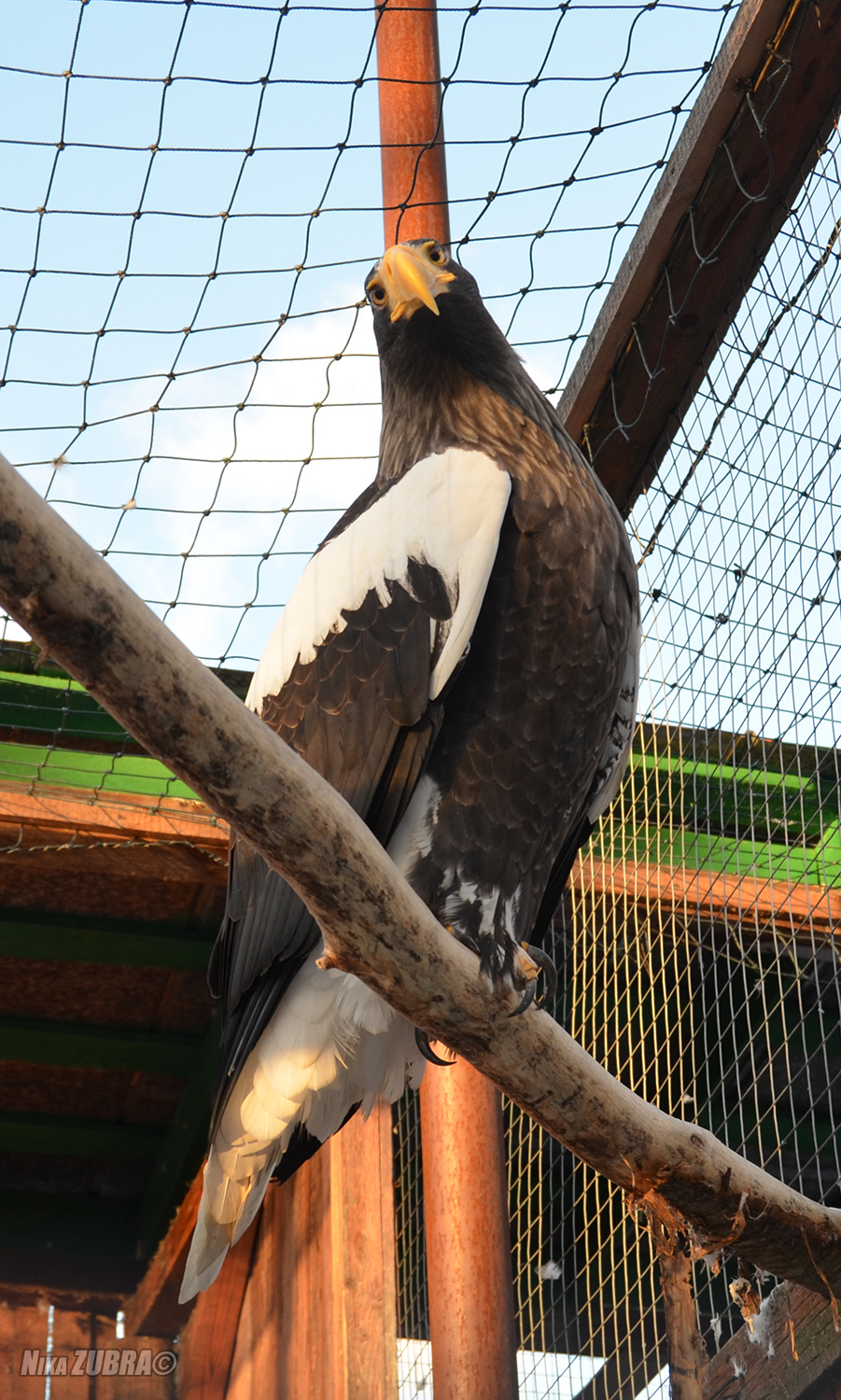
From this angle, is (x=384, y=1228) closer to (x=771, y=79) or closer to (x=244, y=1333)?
(x=244, y=1333)

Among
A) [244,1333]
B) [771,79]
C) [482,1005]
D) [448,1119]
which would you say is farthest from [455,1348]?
[771,79]

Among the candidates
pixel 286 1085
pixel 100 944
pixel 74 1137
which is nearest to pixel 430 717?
pixel 286 1085

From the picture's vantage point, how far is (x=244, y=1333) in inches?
182

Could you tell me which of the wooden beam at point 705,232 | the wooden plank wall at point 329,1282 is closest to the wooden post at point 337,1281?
the wooden plank wall at point 329,1282

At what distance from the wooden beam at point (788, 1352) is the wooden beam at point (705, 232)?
6.04 ft

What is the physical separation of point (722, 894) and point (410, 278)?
178 cm

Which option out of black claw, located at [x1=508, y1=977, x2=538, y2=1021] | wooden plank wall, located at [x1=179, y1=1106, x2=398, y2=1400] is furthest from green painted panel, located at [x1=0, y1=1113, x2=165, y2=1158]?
black claw, located at [x1=508, y1=977, x2=538, y2=1021]

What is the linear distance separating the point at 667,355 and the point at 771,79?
2.02ft

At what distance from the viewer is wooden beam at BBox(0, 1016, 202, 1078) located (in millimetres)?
4383

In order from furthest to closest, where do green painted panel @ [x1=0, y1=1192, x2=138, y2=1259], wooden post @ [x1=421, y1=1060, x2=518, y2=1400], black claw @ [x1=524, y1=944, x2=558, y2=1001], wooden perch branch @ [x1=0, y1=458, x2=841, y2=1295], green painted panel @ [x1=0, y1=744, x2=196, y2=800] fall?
green painted panel @ [x1=0, y1=1192, x2=138, y2=1259], green painted panel @ [x1=0, y1=744, x2=196, y2=800], wooden post @ [x1=421, y1=1060, x2=518, y2=1400], black claw @ [x1=524, y1=944, x2=558, y2=1001], wooden perch branch @ [x1=0, y1=458, x2=841, y2=1295]

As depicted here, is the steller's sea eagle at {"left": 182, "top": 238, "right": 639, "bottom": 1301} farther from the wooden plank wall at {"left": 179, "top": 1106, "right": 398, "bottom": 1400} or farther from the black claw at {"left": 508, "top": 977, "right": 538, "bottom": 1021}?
the wooden plank wall at {"left": 179, "top": 1106, "right": 398, "bottom": 1400}

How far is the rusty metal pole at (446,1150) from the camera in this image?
8.98 feet

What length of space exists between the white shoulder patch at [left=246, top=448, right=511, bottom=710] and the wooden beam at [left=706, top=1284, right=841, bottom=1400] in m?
1.46

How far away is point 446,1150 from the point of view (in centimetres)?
291
